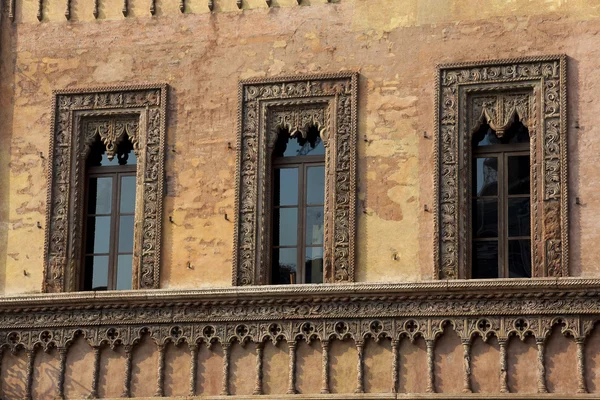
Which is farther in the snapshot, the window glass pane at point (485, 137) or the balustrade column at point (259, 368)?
the window glass pane at point (485, 137)

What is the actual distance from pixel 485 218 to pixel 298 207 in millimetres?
1923

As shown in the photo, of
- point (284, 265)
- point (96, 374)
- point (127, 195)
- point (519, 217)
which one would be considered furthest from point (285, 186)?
point (96, 374)

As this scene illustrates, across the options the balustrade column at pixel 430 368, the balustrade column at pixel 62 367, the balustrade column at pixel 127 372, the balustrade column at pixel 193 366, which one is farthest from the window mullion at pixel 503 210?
the balustrade column at pixel 62 367

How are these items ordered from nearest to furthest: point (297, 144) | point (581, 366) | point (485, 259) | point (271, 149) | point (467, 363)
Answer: point (581, 366) < point (467, 363) < point (485, 259) < point (271, 149) < point (297, 144)

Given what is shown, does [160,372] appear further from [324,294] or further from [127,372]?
[324,294]

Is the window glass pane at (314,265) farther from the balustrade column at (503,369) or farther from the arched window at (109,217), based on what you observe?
the balustrade column at (503,369)

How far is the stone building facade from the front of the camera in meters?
16.6

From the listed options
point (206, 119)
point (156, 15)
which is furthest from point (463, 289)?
point (156, 15)

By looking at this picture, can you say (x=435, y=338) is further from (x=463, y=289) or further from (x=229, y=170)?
(x=229, y=170)

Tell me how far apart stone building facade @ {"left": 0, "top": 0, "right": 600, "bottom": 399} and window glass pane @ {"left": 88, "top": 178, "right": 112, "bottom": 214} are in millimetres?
28

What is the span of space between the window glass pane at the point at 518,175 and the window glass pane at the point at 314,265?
2000mm

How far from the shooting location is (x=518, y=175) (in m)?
17.0

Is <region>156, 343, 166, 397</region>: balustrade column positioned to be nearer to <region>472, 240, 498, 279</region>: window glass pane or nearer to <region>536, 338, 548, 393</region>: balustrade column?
<region>472, 240, 498, 279</region>: window glass pane

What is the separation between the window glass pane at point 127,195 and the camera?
18.1 m
